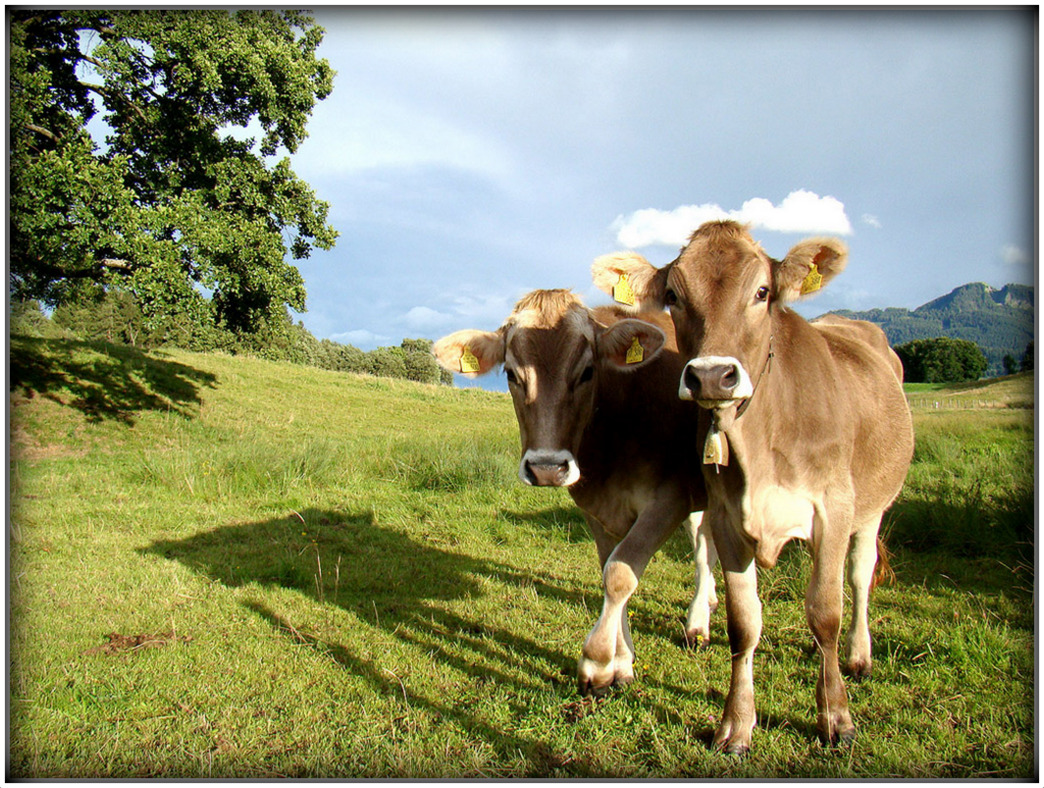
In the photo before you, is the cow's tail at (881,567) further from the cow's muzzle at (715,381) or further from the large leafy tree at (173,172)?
the large leafy tree at (173,172)

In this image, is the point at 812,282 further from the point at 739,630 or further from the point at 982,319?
the point at 982,319

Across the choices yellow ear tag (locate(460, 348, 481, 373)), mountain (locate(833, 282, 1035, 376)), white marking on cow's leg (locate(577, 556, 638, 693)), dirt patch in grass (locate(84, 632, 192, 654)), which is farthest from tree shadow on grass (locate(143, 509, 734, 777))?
mountain (locate(833, 282, 1035, 376))

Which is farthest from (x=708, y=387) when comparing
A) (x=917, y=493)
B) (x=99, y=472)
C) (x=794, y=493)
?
(x=99, y=472)

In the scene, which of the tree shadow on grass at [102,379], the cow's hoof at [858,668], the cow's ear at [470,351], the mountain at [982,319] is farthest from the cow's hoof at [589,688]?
the tree shadow on grass at [102,379]

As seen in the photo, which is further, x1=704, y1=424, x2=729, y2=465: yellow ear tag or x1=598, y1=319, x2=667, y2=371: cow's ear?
x1=598, y1=319, x2=667, y2=371: cow's ear

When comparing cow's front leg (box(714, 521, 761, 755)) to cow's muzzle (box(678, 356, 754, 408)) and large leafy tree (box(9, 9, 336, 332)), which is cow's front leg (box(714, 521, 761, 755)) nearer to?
cow's muzzle (box(678, 356, 754, 408))

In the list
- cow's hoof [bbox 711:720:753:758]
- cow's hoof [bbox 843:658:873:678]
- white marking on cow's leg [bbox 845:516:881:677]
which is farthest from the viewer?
white marking on cow's leg [bbox 845:516:881:677]
